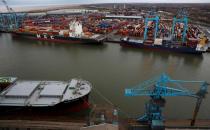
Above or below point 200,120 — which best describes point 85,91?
above

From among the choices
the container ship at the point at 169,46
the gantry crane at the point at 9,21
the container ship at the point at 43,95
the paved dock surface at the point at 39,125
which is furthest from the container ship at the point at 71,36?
the paved dock surface at the point at 39,125

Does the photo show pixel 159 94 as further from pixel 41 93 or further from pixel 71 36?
pixel 71 36

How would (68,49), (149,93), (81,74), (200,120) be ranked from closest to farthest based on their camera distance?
(149,93) < (200,120) < (81,74) < (68,49)

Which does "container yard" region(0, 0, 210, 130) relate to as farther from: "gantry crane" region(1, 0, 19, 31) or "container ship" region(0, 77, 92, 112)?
"gantry crane" region(1, 0, 19, 31)

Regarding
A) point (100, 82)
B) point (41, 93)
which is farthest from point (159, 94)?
point (41, 93)

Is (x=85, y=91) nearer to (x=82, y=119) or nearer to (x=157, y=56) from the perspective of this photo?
(x=82, y=119)

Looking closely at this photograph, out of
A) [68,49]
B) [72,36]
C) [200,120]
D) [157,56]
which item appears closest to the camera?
[200,120]

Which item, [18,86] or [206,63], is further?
[206,63]

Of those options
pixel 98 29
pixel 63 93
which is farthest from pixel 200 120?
pixel 98 29
